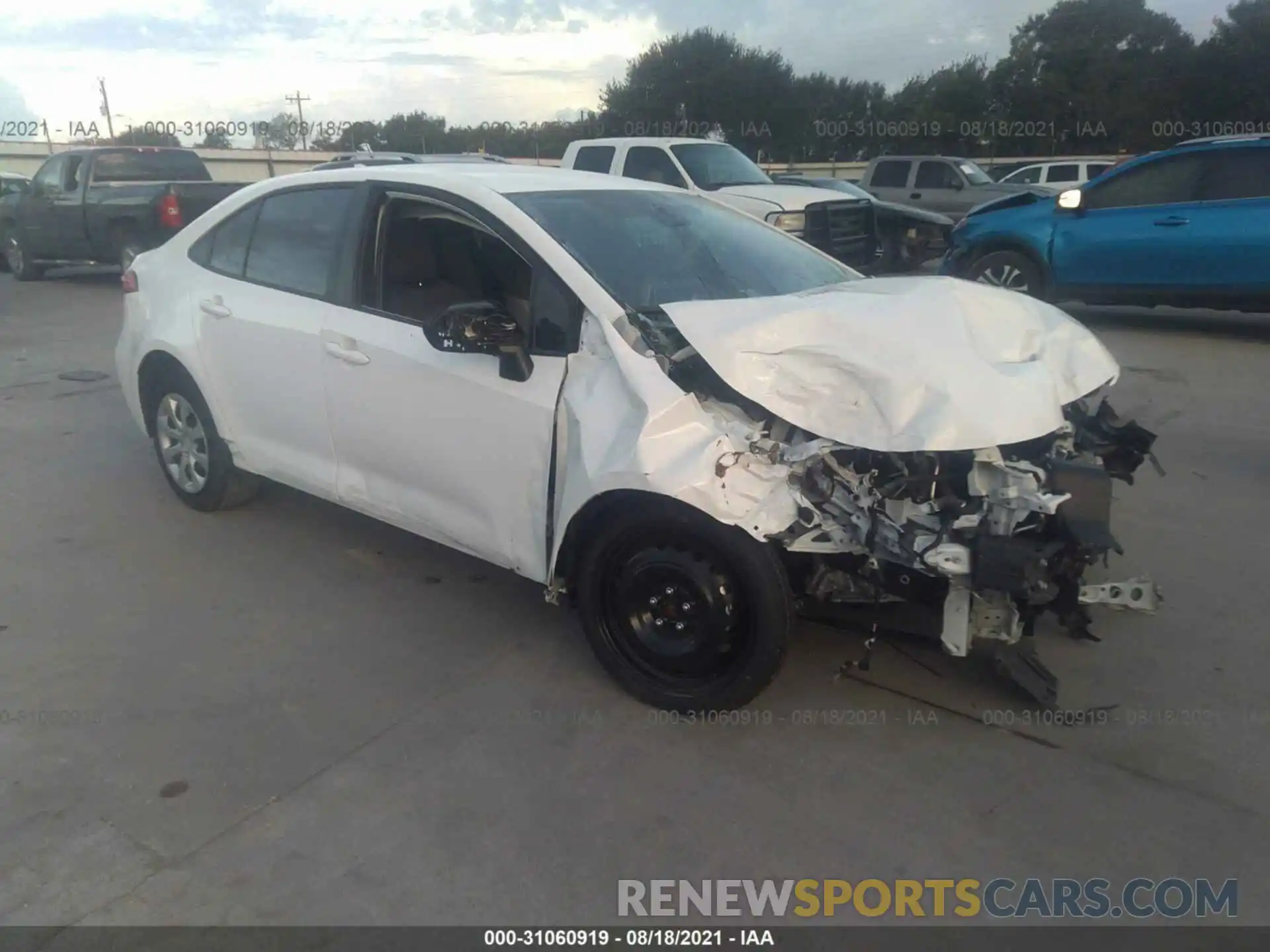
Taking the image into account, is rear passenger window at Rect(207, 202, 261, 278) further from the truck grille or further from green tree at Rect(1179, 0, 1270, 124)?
green tree at Rect(1179, 0, 1270, 124)

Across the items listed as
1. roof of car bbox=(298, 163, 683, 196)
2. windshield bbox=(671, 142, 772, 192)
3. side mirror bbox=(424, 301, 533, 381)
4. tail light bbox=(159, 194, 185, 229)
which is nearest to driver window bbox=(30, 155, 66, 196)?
tail light bbox=(159, 194, 185, 229)

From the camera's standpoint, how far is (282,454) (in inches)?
190

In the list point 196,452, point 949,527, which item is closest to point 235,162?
point 196,452

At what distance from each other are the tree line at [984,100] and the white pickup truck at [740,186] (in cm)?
2678

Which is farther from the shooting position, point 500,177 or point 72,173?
point 72,173

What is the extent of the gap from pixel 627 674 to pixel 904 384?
1.36m

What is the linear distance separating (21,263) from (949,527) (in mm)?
17452

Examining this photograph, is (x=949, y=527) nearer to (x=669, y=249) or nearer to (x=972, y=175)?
(x=669, y=249)

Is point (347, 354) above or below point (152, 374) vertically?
above

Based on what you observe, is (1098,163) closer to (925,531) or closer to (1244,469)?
(1244,469)

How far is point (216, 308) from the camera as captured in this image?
501cm

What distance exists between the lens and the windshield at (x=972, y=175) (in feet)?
62.2

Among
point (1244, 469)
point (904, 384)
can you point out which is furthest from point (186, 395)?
point (1244, 469)

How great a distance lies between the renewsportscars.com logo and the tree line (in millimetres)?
36363
